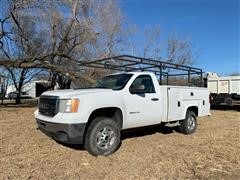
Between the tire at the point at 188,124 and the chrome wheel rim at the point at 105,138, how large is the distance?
11.2ft

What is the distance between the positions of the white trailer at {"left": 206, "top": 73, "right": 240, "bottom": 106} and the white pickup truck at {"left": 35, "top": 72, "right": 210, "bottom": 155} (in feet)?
38.8

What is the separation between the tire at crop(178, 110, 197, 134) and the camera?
9656 millimetres

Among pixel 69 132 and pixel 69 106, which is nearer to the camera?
pixel 69 132

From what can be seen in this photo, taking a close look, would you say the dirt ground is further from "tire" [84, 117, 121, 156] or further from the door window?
the door window

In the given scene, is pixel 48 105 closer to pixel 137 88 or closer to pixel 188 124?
pixel 137 88

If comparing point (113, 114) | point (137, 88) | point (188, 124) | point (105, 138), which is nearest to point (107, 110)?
point (113, 114)

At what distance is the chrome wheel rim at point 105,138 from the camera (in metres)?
6.78

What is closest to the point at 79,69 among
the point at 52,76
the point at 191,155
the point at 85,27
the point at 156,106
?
the point at 85,27

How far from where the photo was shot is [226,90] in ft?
67.9

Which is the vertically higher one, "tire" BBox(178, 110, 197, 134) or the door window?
the door window

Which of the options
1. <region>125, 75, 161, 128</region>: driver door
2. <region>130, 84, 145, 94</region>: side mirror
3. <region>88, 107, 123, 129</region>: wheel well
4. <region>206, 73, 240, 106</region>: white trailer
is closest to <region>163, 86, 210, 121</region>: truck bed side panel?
<region>125, 75, 161, 128</region>: driver door

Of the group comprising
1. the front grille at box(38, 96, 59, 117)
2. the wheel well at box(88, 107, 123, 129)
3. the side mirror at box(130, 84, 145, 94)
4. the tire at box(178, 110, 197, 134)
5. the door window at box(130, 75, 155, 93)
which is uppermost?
the door window at box(130, 75, 155, 93)

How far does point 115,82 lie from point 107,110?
3.60ft

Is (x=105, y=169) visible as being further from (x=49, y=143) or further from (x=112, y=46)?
(x=112, y=46)
